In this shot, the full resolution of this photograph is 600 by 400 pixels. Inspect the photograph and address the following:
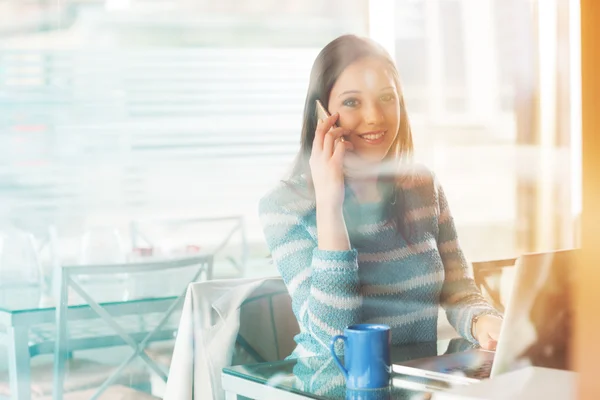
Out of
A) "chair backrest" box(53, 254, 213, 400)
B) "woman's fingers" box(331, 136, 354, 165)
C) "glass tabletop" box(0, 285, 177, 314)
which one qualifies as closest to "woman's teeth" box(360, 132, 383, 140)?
"woman's fingers" box(331, 136, 354, 165)

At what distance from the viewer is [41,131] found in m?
1.34

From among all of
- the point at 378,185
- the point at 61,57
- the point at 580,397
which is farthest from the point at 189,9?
the point at 580,397

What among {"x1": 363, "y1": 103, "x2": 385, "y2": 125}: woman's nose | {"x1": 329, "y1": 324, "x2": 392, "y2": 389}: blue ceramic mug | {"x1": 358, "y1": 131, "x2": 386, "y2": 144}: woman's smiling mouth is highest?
{"x1": 363, "y1": 103, "x2": 385, "y2": 125}: woman's nose

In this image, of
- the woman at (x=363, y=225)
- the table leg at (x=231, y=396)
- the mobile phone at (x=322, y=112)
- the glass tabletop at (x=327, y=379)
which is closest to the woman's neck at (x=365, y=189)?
the woman at (x=363, y=225)

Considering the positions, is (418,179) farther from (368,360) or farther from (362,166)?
(368,360)

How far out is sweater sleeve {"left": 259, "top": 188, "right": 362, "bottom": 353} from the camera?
107 cm

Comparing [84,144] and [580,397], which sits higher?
[84,144]

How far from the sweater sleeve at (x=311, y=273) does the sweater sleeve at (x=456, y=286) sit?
19cm

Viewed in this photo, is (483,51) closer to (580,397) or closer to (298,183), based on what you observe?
(298,183)

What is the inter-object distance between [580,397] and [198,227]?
123 centimetres

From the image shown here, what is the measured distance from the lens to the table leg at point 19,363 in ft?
4.30

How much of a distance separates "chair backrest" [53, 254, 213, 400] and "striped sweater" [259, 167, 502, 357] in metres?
0.34

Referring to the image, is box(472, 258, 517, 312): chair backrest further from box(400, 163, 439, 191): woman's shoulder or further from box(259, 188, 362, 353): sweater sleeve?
box(259, 188, 362, 353): sweater sleeve

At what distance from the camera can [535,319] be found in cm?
72
